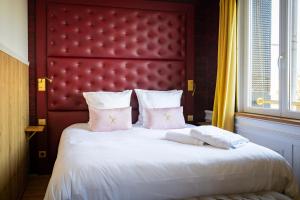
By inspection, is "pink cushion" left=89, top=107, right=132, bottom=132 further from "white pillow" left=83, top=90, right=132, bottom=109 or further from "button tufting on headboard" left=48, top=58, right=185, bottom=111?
"button tufting on headboard" left=48, top=58, right=185, bottom=111

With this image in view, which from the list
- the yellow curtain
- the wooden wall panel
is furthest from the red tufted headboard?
the yellow curtain

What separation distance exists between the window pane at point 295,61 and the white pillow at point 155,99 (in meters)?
A: 1.45

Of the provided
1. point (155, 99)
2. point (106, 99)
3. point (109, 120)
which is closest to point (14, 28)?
point (106, 99)

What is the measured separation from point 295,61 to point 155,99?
5.42 ft

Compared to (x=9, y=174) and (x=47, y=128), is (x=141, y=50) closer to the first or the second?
(x=47, y=128)

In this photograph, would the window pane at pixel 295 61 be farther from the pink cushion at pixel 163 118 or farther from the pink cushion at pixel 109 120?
the pink cushion at pixel 109 120

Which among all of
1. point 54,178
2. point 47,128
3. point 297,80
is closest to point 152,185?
point 54,178

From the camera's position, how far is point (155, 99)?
11.2ft

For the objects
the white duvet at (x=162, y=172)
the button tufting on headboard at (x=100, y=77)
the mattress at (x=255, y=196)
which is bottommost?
the mattress at (x=255, y=196)

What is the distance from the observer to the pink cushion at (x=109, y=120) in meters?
2.88

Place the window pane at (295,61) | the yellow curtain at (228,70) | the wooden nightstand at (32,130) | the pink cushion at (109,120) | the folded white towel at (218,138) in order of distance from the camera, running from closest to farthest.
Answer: the folded white towel at (218,138) < the window pane at (295,61) < the pink cushion at (109,120) < the wooden nightstand at (32,130) < the yellow curtain at (228,70)

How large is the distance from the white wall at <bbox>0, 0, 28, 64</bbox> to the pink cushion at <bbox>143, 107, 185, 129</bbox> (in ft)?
5.09

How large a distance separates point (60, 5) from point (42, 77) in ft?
3.14

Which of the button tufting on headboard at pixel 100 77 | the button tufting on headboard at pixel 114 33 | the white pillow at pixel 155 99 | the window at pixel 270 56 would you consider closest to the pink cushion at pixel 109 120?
the white pillow at pixel 155 99
